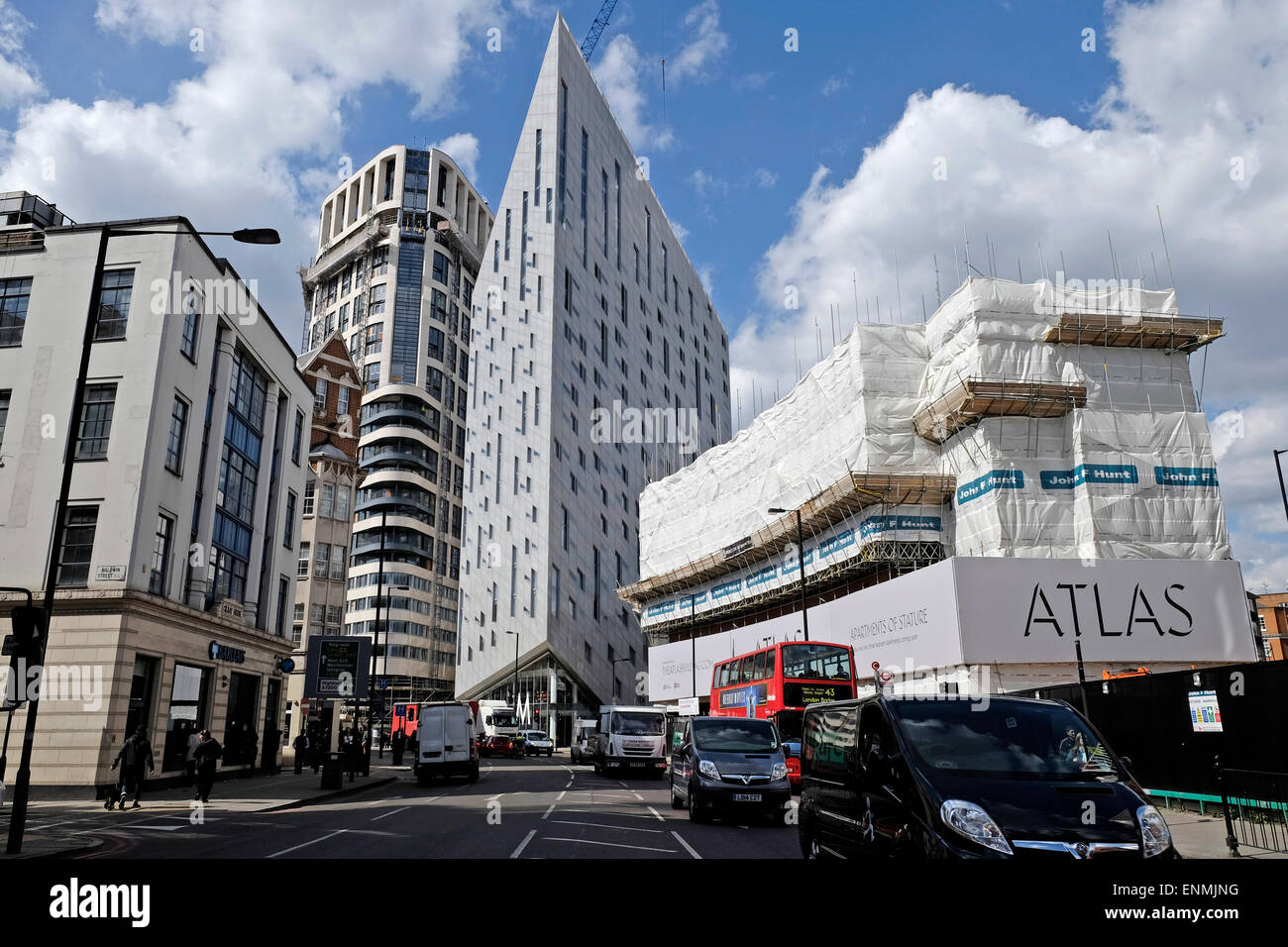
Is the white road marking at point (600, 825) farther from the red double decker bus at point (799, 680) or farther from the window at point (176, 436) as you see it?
the window at point (176, 436)

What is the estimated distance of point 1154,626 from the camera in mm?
32375

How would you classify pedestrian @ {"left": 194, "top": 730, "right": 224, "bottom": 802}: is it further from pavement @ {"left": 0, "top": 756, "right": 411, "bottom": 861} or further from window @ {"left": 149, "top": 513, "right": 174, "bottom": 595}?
Answer: window @ {"left": 149, "top": 513, "right": 174, "bottom": 595}

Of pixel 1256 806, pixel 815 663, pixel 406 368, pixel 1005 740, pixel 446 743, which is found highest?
pixel 406 368

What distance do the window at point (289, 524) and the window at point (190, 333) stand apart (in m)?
11.1

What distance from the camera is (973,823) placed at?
5.73 meters

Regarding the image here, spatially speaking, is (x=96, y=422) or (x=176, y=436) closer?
(x=96, y=422)

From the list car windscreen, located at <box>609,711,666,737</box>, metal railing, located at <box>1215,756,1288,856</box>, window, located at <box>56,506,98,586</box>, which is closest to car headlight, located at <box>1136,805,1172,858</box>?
metal railing, located at <box>1215,756,1288,856</box>

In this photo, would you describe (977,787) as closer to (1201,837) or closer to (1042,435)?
(1201,837)

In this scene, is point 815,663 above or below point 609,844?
above

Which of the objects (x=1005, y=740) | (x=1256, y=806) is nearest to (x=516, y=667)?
(x=1256, y=806)

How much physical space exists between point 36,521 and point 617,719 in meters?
19.5

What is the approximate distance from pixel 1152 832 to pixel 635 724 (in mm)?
27329
